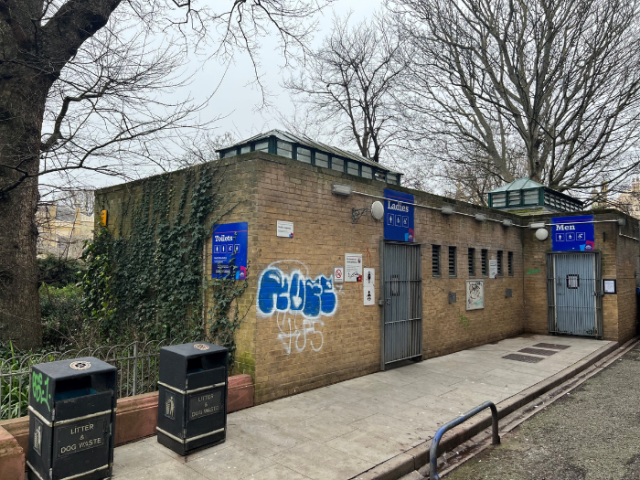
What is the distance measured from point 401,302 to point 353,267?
1714mm

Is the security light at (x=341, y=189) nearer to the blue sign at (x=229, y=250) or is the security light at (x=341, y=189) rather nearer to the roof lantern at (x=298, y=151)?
the blue sign at (x=229, y=250)

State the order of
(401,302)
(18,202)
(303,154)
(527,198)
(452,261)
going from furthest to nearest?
(527,198), (452,261), (303,154), (401,302), (18,202)

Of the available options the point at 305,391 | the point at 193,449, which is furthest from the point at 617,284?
the point at 193,449

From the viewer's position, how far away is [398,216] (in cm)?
906

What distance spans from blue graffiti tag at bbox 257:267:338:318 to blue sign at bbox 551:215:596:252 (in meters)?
9.52

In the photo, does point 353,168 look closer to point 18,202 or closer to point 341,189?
point 341,189

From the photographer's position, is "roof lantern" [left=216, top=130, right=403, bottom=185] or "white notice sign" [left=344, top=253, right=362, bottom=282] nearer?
"white notice sign" [left=344, top=253, right=362, bottom=282]

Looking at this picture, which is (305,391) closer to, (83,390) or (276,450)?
(276,450)

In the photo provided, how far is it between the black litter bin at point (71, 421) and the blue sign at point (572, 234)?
13.5 metres

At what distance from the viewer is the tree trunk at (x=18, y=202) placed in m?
7.68

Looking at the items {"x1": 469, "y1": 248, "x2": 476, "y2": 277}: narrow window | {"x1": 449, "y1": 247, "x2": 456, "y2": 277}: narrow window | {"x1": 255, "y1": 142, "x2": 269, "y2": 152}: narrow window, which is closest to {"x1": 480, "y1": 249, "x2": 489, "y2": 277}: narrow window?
{"x1": 469, "y1": 248, "x2": 476, "y2": 277}: narrow window

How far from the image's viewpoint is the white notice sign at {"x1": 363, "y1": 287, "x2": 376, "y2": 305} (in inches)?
323

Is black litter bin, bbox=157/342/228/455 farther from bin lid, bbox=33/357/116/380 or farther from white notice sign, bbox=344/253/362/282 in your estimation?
white notice sign, bbox=344/253/362/282

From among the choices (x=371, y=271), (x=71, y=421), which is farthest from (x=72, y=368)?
(x=371, y=271)
